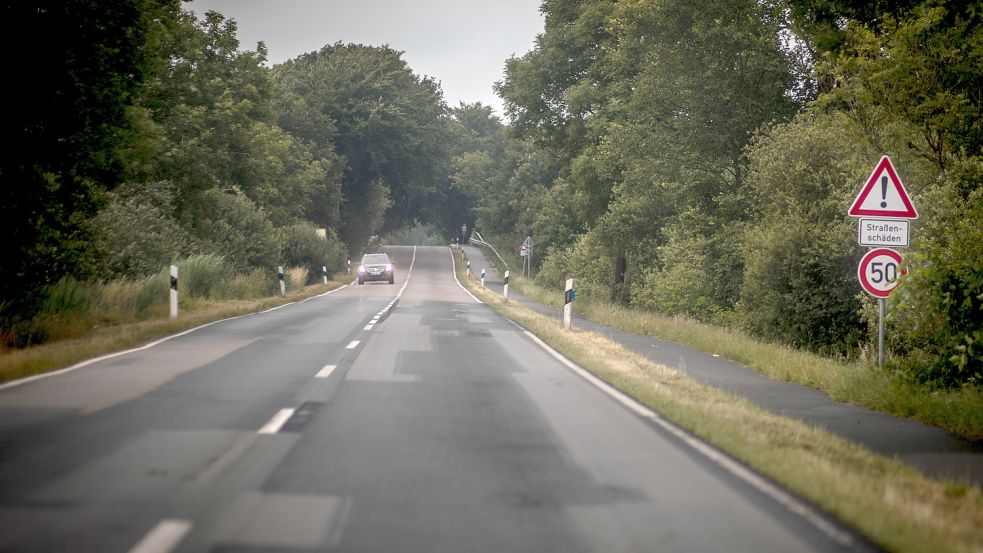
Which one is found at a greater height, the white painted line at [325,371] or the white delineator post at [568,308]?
the white delineator post at [568,308]

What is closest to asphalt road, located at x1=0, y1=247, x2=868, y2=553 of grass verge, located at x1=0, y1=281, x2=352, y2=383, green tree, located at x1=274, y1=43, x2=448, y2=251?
grass verge, located at x1=0, y1=281, x2=352, y2=383

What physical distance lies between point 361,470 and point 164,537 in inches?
74.1

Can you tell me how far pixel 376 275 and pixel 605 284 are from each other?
15.9 metres

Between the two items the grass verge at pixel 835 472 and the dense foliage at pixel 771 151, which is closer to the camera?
the grass verge at pixel 835 472

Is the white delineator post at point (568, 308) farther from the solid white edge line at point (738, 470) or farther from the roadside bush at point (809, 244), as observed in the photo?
the solid white edge line at point (738, 470)

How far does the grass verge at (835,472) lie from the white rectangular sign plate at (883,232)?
2.94m

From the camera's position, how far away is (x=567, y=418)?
8.85m

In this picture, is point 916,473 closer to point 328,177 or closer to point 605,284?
point 605,284

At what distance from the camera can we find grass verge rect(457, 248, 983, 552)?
16.3ft

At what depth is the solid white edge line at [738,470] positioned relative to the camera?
16.7 feet

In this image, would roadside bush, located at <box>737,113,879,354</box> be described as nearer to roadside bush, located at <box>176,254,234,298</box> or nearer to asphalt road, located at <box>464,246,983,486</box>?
asphalt road, located at <box>464,246,983,486</box>

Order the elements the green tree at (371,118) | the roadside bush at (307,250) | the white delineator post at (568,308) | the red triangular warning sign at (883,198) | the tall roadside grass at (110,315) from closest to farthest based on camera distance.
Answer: the red triangular warning sign at (883,198)
the tall roadside grass at (110,315)
the white delineator post at (568,308)
the roadside bush at (307,250)
the green tree at (371,118)

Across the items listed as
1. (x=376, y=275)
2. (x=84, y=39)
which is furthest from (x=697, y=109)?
(x=376, y=275)

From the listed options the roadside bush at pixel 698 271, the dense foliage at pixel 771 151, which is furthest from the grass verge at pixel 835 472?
the roadside bush at pixel 698 271
